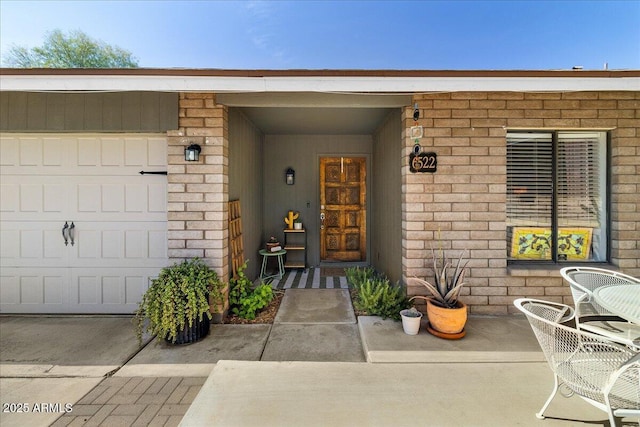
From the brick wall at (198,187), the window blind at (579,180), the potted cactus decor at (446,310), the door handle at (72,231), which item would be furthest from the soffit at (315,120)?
the door handle at (72,231)

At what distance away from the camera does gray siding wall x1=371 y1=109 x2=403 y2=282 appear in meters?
3.78

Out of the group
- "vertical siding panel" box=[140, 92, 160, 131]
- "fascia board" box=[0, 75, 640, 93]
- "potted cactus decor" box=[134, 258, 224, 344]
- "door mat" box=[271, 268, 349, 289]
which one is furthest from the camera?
"door mat" box=[271, 268, 349, 289]

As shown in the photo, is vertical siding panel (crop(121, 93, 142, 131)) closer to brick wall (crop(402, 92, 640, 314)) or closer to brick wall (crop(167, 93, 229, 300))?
brick wall (crop(167, 93, 229, 300))

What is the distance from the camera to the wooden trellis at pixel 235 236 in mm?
3822

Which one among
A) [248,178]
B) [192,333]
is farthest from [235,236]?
[192,333]

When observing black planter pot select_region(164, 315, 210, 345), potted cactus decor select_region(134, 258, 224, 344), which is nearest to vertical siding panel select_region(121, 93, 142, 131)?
potted cactus decor select_region(134, 258, 224, 344)

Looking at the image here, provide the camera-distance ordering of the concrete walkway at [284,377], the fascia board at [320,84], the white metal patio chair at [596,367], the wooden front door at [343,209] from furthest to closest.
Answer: the wooden front door at [343,209] → the fascia board at [320,84] → the concrete walkway at [284,377] → the white metal patio chair at [596,367]

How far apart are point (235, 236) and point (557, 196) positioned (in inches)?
153

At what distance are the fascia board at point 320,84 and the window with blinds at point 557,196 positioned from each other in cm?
77

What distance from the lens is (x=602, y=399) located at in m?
1.50

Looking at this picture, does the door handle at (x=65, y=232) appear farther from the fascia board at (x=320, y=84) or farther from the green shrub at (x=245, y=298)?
the green shrub at (x=245, y=298)

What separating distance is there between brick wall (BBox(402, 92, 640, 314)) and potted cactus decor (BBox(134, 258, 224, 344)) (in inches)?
85.6

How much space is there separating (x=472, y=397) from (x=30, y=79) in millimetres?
4336

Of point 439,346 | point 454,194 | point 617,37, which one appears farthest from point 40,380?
point 617,37
